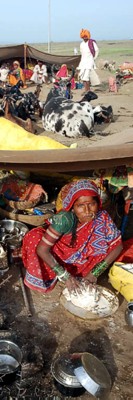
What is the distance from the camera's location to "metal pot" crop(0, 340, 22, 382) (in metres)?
2.21

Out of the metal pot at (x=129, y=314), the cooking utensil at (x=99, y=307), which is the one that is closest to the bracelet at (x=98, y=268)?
the cooking utensil at (x=99, y=307)

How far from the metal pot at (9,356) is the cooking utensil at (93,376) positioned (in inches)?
12.6

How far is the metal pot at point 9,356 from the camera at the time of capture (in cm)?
221

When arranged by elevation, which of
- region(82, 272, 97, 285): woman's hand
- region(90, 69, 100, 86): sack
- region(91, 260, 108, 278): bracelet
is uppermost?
region(90, 69, 100, 86): sack

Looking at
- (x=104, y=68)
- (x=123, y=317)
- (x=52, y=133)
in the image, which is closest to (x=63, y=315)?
(x=123, y=317)

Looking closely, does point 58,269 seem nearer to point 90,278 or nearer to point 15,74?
point 90,278

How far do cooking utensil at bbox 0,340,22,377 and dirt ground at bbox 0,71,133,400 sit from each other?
0.07 meters

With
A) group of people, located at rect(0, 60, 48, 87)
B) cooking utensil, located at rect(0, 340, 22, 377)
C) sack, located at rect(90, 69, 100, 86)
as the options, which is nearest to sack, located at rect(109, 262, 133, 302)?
cooking utensil, located at rect(0, 340, 22, 377)

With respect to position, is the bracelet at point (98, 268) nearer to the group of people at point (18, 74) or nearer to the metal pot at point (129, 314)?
the metal pot at point (129, 314)

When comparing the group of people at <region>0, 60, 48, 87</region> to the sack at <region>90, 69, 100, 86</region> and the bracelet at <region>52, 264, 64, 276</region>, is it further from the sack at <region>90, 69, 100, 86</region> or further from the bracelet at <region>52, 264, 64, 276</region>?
the bracelet at <region>52, 264, 64, 276</region>

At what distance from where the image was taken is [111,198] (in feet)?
12.7

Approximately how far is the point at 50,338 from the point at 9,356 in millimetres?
441

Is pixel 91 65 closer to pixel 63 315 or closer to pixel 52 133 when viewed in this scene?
pixel 52 133

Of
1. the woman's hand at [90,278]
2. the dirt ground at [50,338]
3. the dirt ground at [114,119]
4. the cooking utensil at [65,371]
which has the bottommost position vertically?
the dirt ground at [50,338]
